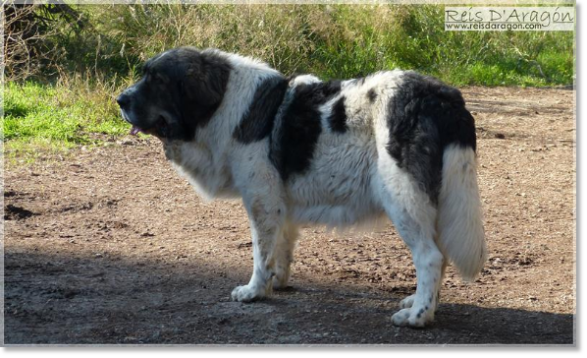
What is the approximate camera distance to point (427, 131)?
4.94 meters

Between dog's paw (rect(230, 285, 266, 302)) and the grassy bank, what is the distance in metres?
4.78

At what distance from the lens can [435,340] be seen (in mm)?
4918

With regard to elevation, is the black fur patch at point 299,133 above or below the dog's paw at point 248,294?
above

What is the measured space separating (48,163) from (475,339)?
226 inches

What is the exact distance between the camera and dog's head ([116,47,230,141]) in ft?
18.2

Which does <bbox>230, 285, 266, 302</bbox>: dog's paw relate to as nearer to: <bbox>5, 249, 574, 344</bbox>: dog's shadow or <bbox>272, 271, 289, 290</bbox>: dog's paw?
<bbox>5, 249, 574, 344</bbox>: dog's shadow

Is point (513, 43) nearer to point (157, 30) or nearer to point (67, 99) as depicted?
point (157, 30)

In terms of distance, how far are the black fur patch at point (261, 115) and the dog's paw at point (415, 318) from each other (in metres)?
1.51

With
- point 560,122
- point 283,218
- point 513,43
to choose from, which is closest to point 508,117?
point 560,122

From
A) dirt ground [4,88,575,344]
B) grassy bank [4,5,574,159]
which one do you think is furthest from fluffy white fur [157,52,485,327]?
grassy bank [4,5,574,159]

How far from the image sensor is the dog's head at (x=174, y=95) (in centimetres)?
555

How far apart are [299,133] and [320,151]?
0.62 feet

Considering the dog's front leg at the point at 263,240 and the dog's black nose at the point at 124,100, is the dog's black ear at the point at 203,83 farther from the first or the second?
the dog's front leg at the point at 263,240

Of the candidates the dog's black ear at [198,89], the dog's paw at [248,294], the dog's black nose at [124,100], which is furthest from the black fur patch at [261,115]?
the dog's paw at [248,294]
